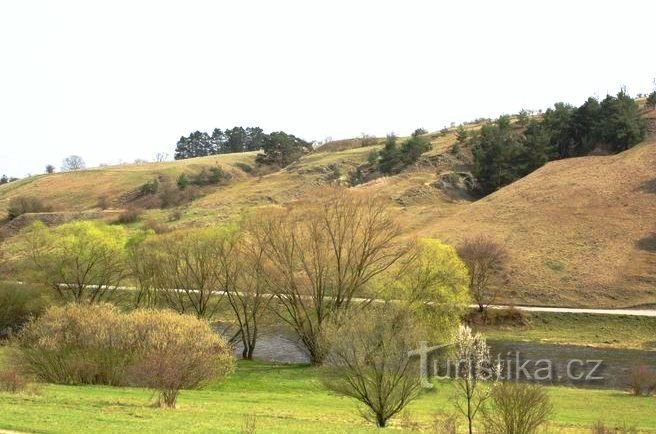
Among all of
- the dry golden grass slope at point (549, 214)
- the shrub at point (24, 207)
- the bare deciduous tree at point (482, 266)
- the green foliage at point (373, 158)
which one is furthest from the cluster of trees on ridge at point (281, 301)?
the shrub at point (24, 207)

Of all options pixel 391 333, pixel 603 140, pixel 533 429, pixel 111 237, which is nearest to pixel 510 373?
pixel 391 333

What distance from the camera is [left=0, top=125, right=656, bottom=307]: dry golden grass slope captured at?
62481 millimetres

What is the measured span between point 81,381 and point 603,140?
86548 mm

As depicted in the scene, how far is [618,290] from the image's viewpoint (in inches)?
2379

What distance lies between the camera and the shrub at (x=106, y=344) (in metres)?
30.7

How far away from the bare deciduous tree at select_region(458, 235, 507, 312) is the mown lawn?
23.1 m

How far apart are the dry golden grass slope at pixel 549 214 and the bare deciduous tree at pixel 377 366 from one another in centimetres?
2658

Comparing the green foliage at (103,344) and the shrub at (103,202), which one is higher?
the shrub at (103,202)

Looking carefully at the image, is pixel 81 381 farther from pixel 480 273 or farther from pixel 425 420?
pixel 480 273

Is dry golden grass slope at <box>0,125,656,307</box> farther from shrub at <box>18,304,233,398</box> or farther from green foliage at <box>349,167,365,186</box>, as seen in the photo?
shrub at <box>18,304,233,398</box>

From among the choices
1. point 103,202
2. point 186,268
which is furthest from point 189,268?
point 103,202

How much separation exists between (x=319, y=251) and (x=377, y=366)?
21704 mm

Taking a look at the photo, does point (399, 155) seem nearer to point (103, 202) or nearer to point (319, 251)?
point (103, 202)

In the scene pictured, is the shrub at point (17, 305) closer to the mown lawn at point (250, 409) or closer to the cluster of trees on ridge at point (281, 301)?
the cluster of trees on ridge at point (281, 301)
